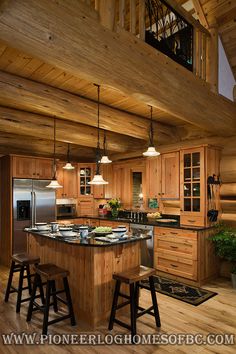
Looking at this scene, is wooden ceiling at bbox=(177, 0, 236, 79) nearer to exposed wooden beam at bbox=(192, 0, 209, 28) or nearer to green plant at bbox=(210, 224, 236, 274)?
exposed wooden beam at bbox=(192, 0, 209, 28)

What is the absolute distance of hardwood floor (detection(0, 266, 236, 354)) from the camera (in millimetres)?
2582

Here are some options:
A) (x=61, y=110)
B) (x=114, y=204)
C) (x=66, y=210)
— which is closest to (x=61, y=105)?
(x=61, y=110)

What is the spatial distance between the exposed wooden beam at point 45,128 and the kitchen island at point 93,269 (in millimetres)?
1788

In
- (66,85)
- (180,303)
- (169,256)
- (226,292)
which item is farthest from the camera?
(169,256)

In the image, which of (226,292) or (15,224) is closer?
(226,292)

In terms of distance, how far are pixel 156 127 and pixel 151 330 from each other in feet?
11.0

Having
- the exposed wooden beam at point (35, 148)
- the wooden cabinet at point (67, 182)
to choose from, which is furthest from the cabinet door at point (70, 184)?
the exposed wooden beam at point (35, 148)

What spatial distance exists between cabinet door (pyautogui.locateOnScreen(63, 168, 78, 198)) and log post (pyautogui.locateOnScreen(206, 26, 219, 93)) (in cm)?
404

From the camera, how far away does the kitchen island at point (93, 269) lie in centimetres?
296

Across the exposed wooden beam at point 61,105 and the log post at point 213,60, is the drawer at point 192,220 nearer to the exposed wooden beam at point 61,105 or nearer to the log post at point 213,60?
the exposed wooden beam at point 61,105

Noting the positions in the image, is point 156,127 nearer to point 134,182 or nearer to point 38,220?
point 134,182

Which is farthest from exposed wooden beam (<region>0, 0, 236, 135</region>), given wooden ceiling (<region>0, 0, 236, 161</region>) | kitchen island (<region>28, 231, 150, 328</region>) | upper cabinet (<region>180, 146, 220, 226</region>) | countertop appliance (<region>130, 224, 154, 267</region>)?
countertop appliance (<region>130, 224, 154, 267</region>)

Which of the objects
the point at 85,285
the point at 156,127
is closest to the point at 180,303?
the point at 85,285

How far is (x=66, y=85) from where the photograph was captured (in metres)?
3.35
